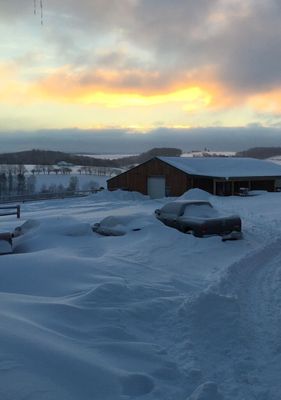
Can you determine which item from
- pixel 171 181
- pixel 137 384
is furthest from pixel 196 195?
pixel 137 384

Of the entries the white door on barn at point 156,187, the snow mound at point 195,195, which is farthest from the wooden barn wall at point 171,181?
the snow mound at point 195,195

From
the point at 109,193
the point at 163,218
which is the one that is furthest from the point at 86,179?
the point at 163,218

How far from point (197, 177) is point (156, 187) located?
4.85 meters

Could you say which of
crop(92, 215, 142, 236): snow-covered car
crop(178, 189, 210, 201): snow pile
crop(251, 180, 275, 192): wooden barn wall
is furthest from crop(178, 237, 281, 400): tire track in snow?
crop(251, 180, 275, 192): wooden barn wall

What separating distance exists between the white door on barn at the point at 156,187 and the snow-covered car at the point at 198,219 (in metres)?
27.0

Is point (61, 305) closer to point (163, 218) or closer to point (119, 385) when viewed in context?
point (119, 385)

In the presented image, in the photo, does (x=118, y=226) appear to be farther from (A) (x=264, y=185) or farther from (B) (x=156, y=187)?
(A) (x=264, y=185)

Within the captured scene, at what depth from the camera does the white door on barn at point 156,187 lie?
44750 millimetres

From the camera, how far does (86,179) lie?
136 m

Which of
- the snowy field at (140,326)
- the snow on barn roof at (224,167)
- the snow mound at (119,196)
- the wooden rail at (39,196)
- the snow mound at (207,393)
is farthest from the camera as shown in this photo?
the wooden rail at (39,196)

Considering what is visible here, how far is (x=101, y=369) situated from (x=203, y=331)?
85.1 inches

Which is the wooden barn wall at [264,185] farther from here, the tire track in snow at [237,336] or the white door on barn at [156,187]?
the tire track in snow at [237,336]

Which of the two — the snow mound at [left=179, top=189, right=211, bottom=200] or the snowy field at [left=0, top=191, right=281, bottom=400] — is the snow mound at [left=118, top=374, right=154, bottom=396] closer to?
the snowy field at [left=0, top=191, right=281, bottom=400]

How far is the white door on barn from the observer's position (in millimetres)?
44750
